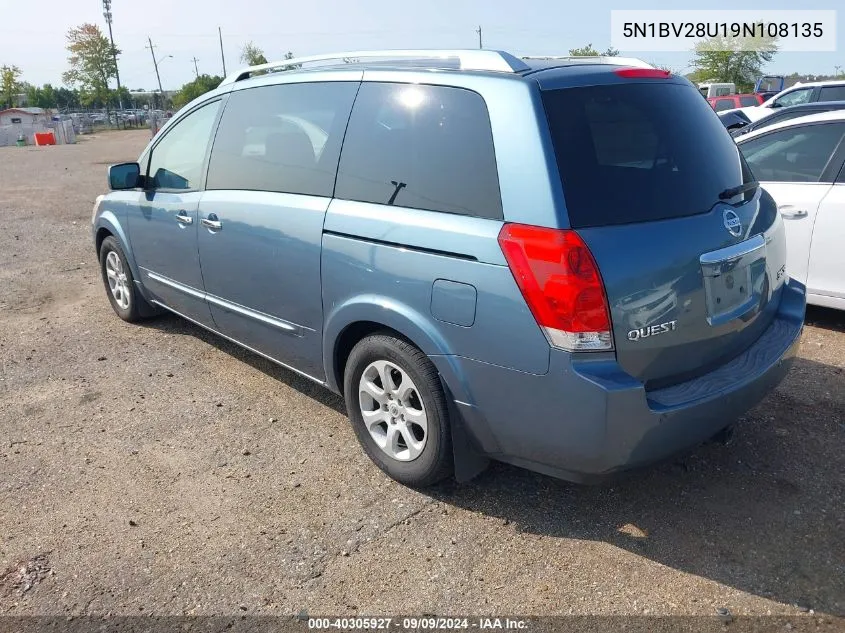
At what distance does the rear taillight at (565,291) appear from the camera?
2.49 m

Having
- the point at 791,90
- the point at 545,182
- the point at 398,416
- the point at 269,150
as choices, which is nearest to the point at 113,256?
the point at 269,150

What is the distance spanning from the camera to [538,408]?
8.65 ft

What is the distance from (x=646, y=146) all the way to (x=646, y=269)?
583 mm

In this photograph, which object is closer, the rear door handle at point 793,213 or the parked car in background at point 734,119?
the rear door handle at point 793,213

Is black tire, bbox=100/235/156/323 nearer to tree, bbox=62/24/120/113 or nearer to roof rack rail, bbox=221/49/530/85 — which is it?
roof rack rail, bbox=221/49/530/85

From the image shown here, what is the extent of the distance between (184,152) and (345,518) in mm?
2742

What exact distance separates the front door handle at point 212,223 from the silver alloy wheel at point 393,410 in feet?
4.54

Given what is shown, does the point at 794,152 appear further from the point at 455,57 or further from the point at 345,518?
the point at 345,518

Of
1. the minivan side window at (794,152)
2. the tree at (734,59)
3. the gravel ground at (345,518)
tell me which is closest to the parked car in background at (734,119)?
the minivan side window at (794,152)

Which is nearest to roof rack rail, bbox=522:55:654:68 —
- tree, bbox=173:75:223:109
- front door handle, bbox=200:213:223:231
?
front door handle, bbox=200:213:223:231

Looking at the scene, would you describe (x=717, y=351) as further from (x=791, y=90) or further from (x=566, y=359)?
(x=791, y=90)

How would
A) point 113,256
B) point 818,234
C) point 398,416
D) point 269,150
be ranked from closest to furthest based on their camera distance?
point 398,416, point 269,150, point 818,234, point 113,256

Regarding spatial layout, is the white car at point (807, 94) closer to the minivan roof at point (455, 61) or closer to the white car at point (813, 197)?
the white car at point (813, 197)

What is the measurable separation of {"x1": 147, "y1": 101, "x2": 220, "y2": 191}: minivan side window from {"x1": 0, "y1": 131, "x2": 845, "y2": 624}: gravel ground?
132cm
